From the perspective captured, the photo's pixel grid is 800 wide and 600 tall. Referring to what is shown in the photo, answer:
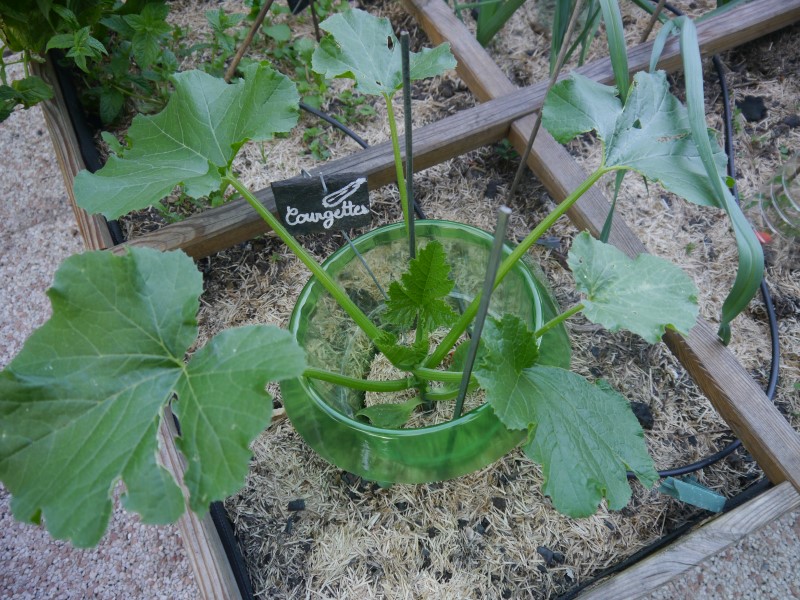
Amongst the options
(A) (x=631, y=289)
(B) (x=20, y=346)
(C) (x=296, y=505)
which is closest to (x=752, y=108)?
(A) (x=631, y=289)

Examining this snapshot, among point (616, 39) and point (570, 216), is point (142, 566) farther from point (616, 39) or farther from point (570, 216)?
point (616, 39)

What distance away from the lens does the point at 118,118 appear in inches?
51.6

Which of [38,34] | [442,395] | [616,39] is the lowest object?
[442,395]

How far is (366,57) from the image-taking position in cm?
89

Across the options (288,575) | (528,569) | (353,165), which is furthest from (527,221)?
(288,575)

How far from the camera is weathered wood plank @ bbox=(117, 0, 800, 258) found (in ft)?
3.28

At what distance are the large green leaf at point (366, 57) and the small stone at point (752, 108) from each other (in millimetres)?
799

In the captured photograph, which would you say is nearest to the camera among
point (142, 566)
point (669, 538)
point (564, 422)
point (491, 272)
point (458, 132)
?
point (491, 272)

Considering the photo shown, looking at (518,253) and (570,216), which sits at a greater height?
(518,253)

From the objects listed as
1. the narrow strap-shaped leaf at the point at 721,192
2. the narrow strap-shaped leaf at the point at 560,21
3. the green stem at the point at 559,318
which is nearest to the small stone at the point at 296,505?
the green stem at the point at 559,318

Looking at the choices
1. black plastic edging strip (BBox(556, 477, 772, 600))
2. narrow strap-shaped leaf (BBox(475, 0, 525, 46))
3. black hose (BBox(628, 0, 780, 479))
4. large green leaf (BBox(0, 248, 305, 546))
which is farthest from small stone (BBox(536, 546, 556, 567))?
narrow strap-shaped leaf (BBox(475, 0, 525, 46))

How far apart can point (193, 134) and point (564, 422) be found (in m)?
0.59

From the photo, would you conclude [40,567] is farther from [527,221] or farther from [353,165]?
[527,221]

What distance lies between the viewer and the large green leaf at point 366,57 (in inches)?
34.7
